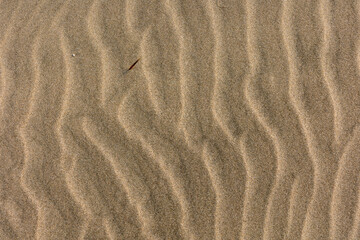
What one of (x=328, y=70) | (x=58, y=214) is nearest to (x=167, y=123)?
(x=58, y=214)

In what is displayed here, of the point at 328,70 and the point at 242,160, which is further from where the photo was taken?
the point at 328,70

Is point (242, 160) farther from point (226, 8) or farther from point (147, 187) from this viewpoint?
point (226, 8)

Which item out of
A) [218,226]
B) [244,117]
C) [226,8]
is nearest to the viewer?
[218,226]

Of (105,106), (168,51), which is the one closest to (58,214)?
(105,106)

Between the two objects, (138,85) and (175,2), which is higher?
(175,2)

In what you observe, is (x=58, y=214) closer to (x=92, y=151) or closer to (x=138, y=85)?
(x=92, y=151)

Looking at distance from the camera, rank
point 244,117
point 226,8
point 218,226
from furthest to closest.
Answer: point 226,8, point 244,117, point 218,226

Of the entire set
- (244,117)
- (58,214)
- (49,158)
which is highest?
(49,158)
